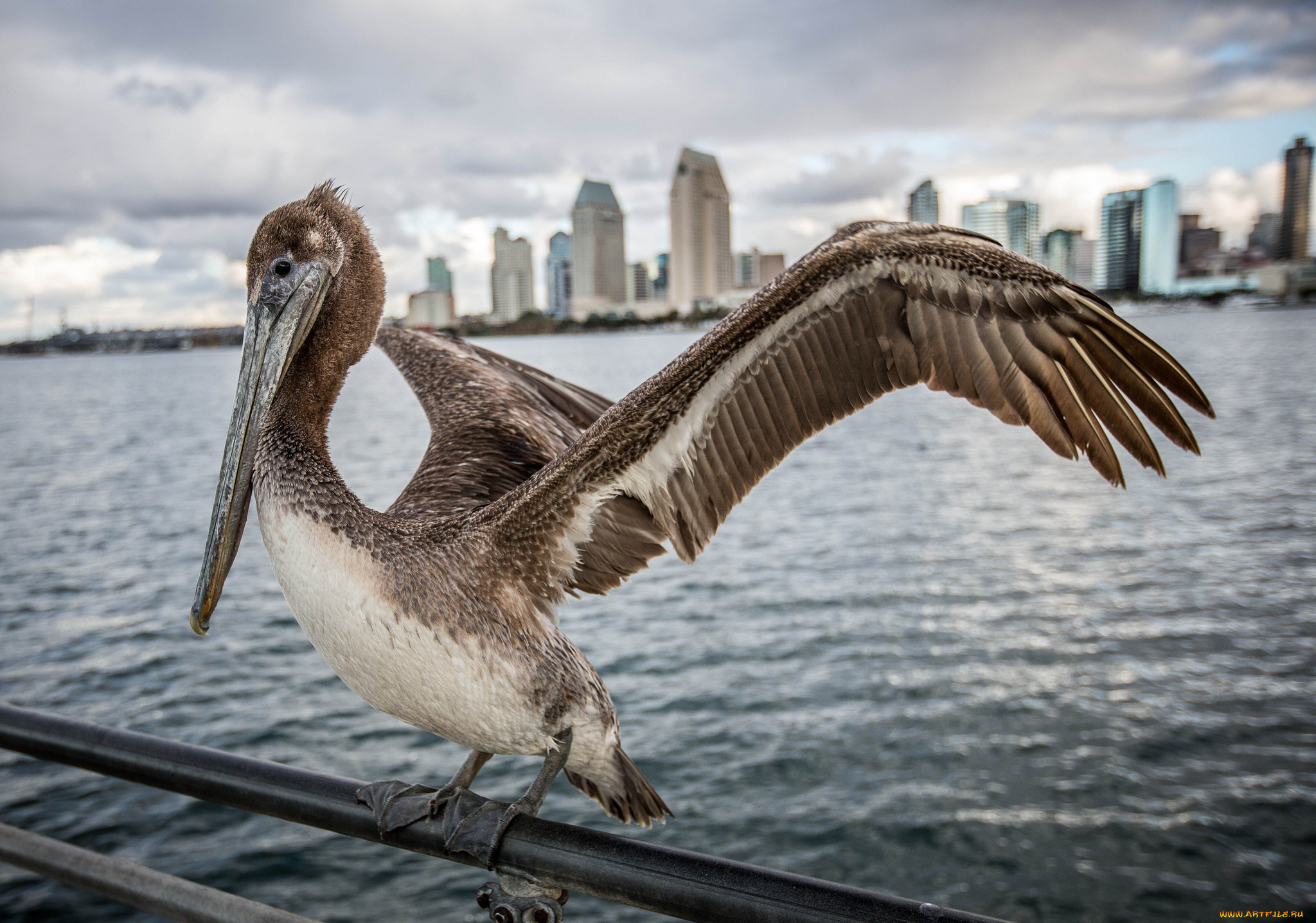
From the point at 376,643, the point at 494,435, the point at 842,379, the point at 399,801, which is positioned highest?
the point at 842,379

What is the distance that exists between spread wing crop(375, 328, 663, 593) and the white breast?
0.42 metres

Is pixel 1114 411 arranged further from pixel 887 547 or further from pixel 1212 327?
pixel 1212 327

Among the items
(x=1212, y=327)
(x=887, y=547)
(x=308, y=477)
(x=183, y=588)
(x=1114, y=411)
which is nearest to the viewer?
(x=1114, y=411)

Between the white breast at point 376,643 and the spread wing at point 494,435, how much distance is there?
42 centimetres

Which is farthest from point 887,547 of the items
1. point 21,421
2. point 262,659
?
point 21,421

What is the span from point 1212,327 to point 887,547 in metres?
105

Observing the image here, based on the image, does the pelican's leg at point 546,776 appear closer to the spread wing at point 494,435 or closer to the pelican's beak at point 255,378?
the spread wing at point 494,435

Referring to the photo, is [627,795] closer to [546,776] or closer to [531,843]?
[546,776]

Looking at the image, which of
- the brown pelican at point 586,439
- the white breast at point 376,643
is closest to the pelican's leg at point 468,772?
the brown pelican at point 586,439

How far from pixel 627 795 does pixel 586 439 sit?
1135 mm

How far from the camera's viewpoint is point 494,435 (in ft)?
10.8

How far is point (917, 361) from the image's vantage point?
92.2 inches

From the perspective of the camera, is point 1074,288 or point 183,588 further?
point 183,588

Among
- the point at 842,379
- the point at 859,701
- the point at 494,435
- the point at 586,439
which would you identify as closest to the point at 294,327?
the point at 586,439
